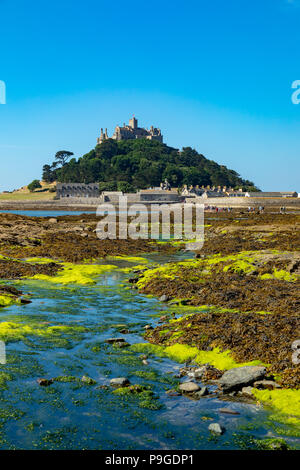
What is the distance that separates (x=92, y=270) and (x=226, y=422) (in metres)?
16.1

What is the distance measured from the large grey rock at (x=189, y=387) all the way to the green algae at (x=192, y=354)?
4.26ft

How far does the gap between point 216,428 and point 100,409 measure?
6.97ft

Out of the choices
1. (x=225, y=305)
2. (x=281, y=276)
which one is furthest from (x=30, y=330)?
(x=281, y=276)

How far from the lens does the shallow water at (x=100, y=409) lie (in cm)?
658

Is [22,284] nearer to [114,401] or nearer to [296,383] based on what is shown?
[114,401]

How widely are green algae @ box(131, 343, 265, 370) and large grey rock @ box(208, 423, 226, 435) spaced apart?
2.64 m

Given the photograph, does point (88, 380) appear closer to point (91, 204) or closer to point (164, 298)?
point (164, 298)

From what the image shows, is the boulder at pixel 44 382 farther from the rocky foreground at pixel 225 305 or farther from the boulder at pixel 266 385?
the boulder at pixel 266 385

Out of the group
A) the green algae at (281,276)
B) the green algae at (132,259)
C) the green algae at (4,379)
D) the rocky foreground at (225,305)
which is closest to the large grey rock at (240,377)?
the rocky foreground at (225,305)

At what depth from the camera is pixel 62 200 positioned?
527 feet

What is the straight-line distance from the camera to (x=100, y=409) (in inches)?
298

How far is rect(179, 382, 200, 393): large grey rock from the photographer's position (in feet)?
27.2

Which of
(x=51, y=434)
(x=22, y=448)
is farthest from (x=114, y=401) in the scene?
(x=22, y=448)
